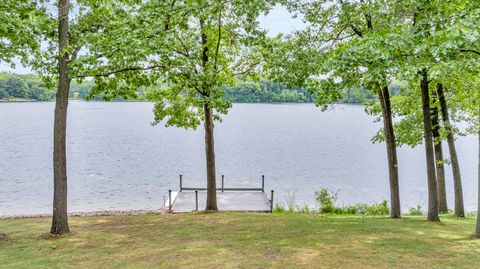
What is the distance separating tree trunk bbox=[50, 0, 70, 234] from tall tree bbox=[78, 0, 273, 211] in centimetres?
91

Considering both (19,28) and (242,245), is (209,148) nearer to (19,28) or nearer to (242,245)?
Answer: (242,245)

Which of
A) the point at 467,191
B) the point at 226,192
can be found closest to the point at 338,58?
the point at 226,192

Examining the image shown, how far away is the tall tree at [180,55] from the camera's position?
9375mm

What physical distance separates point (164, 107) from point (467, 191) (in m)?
24.1

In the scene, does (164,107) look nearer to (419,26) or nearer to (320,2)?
(320,2)

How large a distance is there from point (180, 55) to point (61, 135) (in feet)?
13.8

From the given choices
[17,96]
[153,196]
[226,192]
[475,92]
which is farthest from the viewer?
[17,96]

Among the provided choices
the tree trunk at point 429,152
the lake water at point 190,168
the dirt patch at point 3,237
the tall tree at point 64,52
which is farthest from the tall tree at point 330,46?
the dirt patch at point 3,237

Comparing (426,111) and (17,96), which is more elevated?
(17,96)

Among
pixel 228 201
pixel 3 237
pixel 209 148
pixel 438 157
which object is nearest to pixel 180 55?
pixel 209 148

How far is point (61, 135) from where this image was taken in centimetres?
980

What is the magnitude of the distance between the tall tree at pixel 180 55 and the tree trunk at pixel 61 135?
2.99 feet

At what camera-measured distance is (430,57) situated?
7.22m

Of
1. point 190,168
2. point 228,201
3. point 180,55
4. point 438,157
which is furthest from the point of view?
point 190,168
